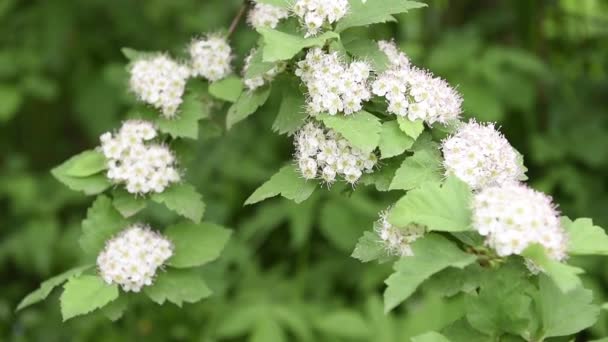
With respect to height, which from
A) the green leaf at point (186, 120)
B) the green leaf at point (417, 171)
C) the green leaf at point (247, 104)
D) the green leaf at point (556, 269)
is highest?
the green leaf at point (556, 269)

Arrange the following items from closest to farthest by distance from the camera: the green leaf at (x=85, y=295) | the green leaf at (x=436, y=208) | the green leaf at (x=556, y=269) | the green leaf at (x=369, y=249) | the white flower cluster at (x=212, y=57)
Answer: the green leaf at (x=556, y=269)
the green leaf at (x=436, y=208)
the green leaf at (x=369, y=249)
the green leaf at (x=85, y=295)
the white flower cluster at (x=212, y=57)

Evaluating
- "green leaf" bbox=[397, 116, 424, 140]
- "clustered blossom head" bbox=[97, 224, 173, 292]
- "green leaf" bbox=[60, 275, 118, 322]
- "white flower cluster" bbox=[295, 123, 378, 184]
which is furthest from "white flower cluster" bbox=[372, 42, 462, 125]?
"green leaf" bbox=[60, 275, 118, 322]

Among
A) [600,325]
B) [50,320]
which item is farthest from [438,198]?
[50,320]

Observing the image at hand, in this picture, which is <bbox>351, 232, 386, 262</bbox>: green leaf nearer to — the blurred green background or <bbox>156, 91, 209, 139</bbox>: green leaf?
<bbox>156, 91, 209, 139</bbox>: green leaf

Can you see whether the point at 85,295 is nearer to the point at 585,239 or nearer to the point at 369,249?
the point at 369,249

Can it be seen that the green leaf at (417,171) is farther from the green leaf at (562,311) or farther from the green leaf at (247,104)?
the green leaf at (247,104)

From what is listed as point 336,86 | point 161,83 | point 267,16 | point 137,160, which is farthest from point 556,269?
point 161,83

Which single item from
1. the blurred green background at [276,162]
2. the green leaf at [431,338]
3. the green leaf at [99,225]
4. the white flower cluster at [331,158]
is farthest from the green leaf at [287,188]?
the blurred green background at [276,162]
